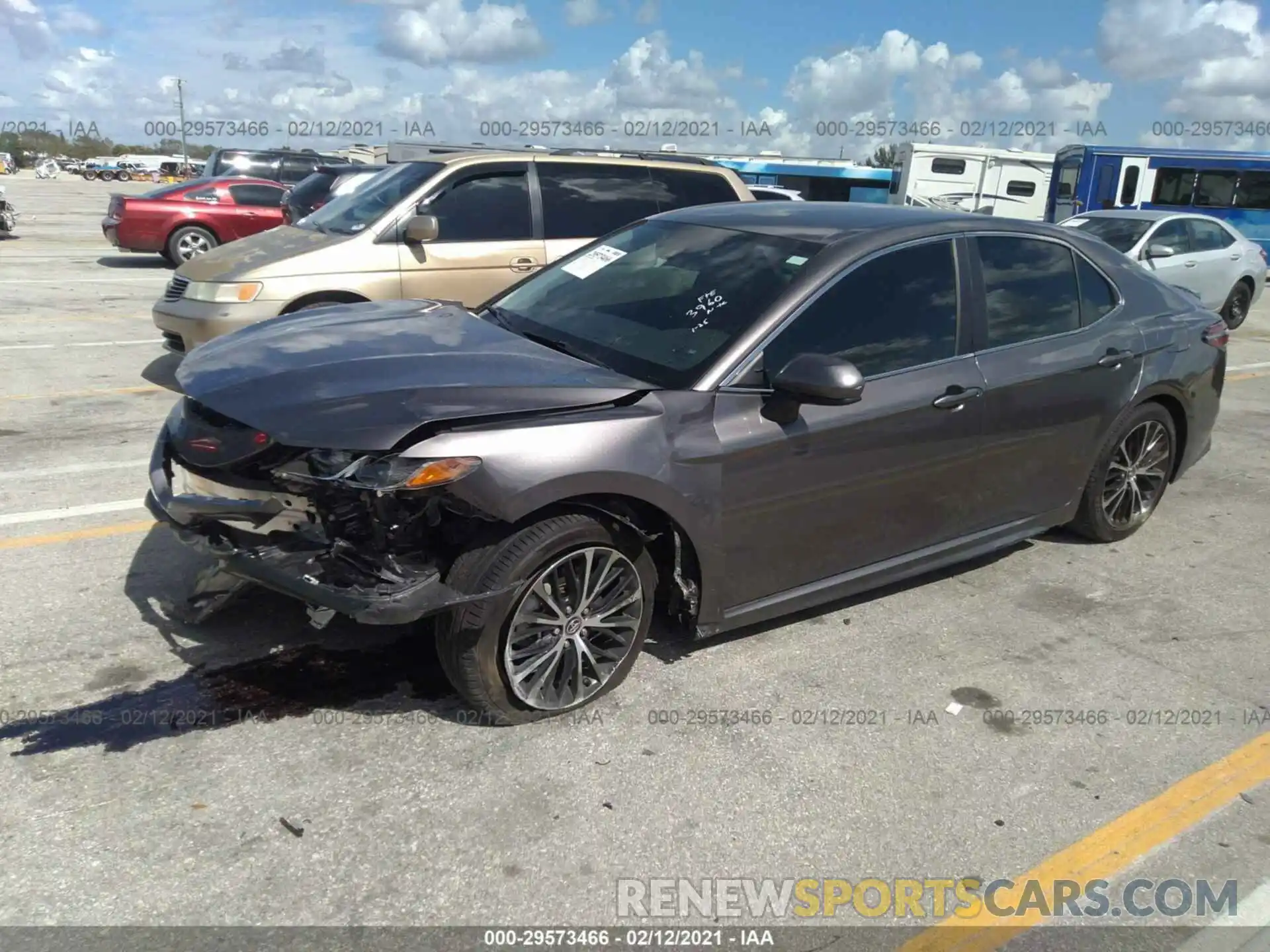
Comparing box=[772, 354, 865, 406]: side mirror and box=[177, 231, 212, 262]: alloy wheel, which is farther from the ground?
box=[772, 354, 865, 406]: side mirror

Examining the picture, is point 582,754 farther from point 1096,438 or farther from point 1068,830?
point 1096,438

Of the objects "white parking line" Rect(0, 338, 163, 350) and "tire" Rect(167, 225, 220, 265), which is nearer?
"white parking line" Rect(0, 338, 163, 350)

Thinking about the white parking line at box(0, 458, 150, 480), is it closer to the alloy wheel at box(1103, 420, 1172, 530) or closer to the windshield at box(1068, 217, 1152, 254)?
the alloy wheel at box(1103, 420, 1172, 530)

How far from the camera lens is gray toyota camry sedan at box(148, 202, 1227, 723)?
10.4ft

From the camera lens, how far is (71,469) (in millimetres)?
5738

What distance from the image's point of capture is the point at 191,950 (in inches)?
95.7

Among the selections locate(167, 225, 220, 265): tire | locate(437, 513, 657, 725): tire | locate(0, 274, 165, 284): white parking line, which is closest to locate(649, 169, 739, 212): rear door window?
locate(437, 513, 657, 725): tire

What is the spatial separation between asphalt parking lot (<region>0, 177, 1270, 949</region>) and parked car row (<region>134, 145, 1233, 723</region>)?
0.93 ft

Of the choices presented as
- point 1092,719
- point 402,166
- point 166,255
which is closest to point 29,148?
point 166,255

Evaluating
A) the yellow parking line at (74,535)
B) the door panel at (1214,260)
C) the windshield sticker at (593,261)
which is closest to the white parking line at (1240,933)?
the windshield sticker at (593,261)

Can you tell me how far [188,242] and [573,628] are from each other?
577 inches

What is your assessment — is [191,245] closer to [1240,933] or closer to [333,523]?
[333,523]

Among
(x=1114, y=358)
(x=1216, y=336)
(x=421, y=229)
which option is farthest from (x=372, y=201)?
(x=1216, y=336)

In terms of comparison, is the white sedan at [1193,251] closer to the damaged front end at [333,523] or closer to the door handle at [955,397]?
the door handle at [955,397]
